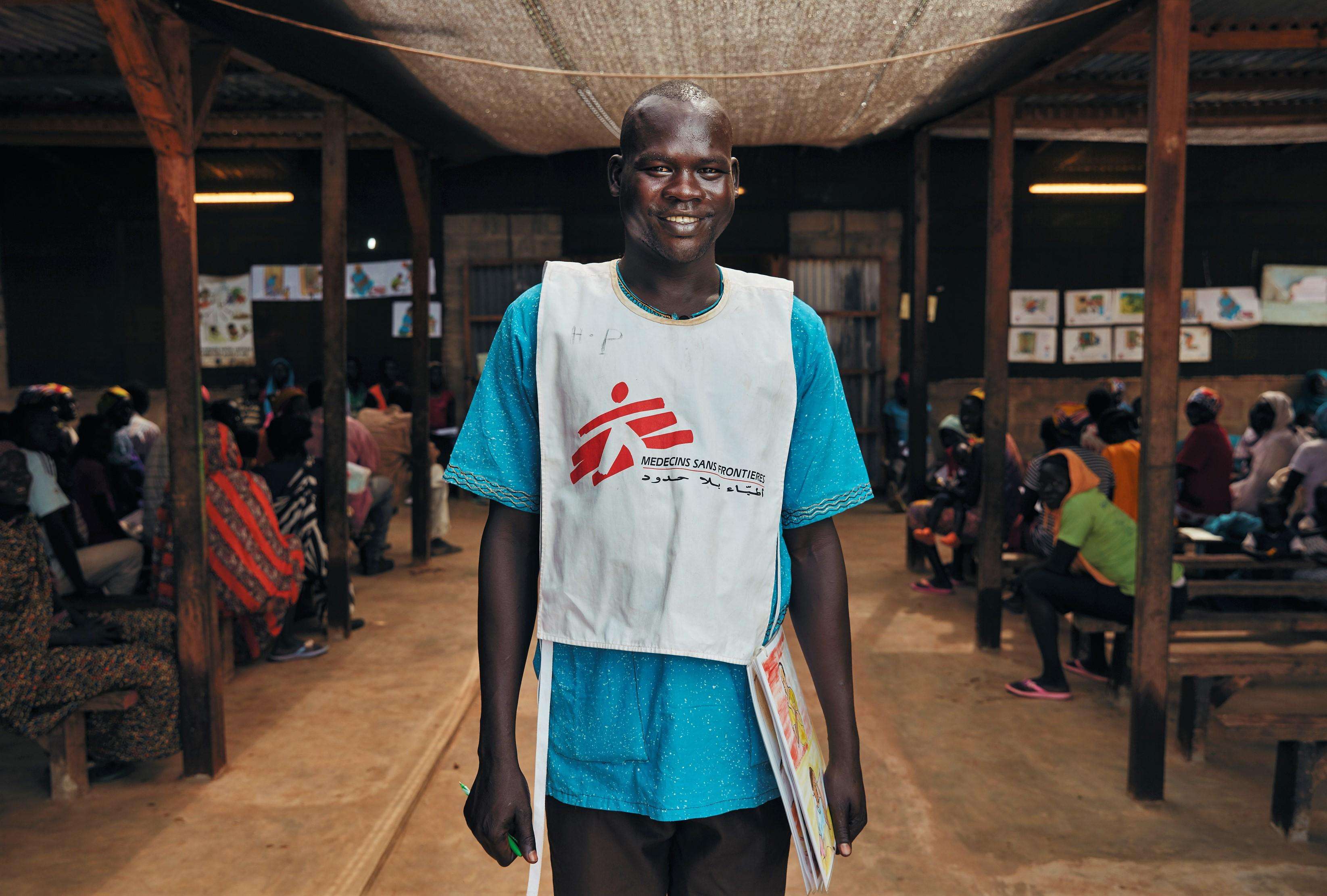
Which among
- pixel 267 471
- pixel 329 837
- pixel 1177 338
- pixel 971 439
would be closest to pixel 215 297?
pixel 267 471

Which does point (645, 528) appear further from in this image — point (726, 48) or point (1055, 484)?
point (1055, 484)

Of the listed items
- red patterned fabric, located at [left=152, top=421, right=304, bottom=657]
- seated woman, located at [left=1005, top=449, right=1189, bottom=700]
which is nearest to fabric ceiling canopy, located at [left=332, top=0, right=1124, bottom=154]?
seated woman, located at [left=1005, top=449, right=1189, bottom=700]

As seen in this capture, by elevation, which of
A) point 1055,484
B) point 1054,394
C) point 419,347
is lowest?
point 1055,484

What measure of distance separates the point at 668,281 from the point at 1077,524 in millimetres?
3554

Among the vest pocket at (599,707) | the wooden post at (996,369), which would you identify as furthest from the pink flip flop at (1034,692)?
the vest pocket at (599,707)

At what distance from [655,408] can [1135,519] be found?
477 centimetres

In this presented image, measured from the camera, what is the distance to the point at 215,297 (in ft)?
36.1

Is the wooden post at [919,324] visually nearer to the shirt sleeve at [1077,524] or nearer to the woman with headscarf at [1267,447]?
the woman with headscarf at [1267,447]

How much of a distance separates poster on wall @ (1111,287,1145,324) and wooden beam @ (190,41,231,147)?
9299 millimetres

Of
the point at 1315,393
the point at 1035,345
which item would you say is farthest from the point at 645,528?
the point at 1035,345

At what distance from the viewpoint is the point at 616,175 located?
4.70 feet

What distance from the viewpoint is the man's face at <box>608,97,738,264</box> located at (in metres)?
1.35

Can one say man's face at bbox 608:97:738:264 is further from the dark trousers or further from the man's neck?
the dark trousers

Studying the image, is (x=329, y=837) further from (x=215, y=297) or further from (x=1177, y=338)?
(x=215, y=297)
